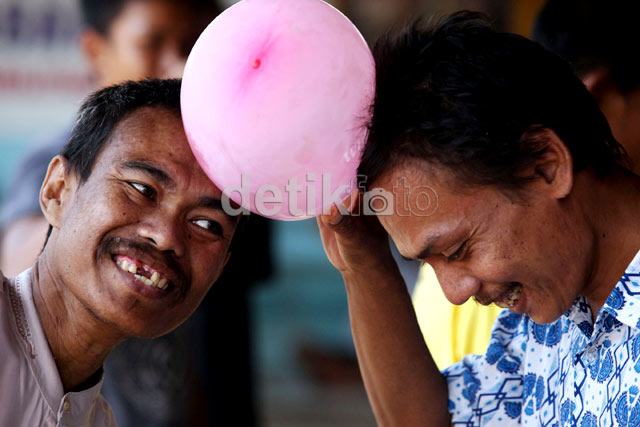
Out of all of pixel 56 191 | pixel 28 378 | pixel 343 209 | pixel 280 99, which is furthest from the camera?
pixel 56 191

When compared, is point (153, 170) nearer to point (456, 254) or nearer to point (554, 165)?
point (456, 254)

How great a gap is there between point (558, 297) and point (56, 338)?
3.37 ft

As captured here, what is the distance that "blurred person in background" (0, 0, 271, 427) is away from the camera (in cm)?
270

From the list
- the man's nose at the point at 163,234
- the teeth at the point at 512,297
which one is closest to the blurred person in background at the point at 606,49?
the teeth at the point at 512,297

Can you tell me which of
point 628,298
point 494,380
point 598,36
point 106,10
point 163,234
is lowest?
point 494,380

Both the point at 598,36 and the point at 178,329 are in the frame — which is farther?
the point at 178,329

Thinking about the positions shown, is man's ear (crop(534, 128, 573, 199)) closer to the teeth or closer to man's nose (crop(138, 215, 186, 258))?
the teeth

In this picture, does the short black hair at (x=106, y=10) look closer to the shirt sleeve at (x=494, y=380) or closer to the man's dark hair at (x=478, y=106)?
the man's dark hair at (x=478, y=106)

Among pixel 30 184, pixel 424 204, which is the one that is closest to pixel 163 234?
pixel 424 204

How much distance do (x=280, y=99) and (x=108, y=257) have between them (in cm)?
54

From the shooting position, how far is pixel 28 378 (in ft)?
4.75

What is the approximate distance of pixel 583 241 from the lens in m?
1.31

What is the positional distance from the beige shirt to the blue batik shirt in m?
0.85

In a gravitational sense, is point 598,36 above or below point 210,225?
above
